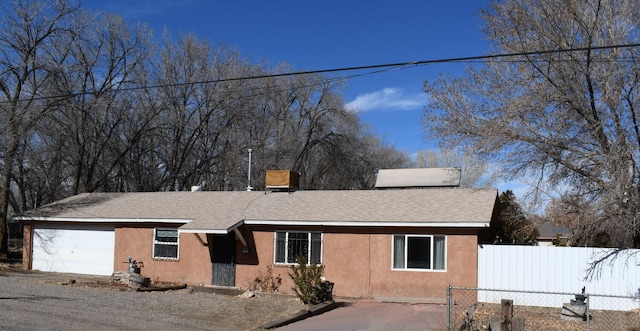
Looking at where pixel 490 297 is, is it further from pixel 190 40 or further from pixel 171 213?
pixel 190 40

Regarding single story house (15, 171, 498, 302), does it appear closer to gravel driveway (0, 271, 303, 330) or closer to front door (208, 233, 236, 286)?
front door (208, 233, 236, 286)

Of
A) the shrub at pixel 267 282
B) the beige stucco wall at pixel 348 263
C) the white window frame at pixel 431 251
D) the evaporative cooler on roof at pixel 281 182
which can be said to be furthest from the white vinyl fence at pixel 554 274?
the evaporative cooler on roof at pixel 281 182

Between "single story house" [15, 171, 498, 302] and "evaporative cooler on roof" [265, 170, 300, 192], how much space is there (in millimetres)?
185

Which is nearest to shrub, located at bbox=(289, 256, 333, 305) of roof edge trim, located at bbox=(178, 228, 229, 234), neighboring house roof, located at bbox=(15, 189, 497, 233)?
Result: neighboring house roof, located at bbox=(15, 189, 497, 233)

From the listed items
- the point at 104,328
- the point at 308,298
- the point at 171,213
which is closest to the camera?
the point at 104,328

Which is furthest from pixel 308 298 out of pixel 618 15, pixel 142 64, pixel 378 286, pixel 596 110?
pixel 142 64

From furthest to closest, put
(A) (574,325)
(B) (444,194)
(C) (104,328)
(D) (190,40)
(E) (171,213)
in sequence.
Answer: (D) (190,40) → (E) (171,213) → (B) (444,194) → (A) (574,325) → (C) (104,328)

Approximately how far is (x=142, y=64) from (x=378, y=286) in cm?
2265

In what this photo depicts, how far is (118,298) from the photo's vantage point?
17203mm

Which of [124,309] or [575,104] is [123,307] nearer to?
[124,309]

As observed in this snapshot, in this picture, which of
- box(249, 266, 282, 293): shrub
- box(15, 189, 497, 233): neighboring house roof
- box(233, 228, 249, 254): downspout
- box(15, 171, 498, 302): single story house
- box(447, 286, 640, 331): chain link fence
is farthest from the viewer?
box(233, 228, 249, 254): downspout

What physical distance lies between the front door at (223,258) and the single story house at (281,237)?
35 millimetres

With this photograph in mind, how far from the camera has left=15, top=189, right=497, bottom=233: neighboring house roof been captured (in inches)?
746

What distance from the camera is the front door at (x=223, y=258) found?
2098 centimetres
